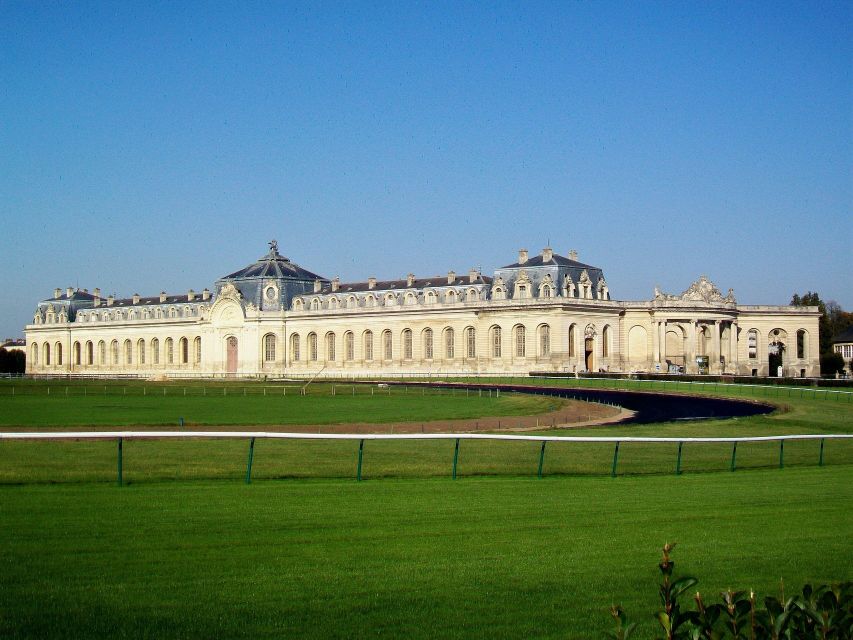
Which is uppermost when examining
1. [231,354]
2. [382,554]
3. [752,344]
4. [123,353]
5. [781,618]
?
[752,344]

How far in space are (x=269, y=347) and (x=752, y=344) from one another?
53.1 meters

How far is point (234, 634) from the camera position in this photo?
1094 centimetres

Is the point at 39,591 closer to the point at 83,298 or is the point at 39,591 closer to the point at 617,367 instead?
the point at 617,367

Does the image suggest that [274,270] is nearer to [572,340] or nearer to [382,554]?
[572,340]

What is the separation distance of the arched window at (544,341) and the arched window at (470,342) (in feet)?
25.5

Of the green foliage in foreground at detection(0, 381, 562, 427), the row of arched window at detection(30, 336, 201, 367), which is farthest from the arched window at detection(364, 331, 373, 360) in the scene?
the green foliage in foreground at detection(0, 381, 562, 427)

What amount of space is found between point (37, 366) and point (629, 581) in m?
155

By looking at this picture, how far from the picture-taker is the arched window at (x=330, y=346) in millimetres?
125625

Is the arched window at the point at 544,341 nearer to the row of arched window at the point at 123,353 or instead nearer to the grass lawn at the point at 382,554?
the row of arched window at the point at 123,353

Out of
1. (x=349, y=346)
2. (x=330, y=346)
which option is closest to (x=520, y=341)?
(x=349, y=346)

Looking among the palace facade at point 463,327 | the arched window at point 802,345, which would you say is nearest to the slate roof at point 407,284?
the palace facade at point 463,327

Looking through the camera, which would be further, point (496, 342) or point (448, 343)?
point (448, 343)

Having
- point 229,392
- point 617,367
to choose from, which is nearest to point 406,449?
point 229,392

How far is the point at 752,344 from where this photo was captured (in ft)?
388
